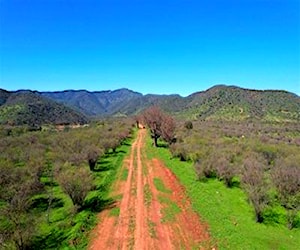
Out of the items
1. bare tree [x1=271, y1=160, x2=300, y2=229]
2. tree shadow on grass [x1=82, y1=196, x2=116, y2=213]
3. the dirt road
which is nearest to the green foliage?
the dirt road

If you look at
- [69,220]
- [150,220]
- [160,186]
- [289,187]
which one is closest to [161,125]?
[160,186]

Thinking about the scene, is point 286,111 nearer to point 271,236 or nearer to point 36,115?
point 36,115

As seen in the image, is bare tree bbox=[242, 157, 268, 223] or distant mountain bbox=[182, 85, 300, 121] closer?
bare tree bbox=[242, 157, 268, 223]

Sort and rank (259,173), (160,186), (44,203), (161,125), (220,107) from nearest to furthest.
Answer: (259,173), (44,203), (160,186), (161,125), (220,107)

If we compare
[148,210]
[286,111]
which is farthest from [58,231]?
[286,111]

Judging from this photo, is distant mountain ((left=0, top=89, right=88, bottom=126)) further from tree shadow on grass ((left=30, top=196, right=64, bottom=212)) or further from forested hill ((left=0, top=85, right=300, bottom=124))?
tree shadow on grass ((left=30, top=196, right=64, bottom=212))

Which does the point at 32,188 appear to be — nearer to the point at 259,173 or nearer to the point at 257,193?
the point at 257,193
